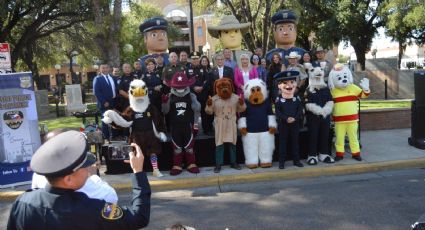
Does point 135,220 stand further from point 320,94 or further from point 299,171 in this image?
point 320,94

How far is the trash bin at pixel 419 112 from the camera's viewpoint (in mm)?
8570

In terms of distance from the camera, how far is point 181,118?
7477mm

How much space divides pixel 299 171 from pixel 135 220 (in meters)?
5.50

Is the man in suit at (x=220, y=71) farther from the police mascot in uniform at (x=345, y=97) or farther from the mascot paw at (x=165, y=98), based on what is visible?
the police mascot in uniform at (x=345, y=97)

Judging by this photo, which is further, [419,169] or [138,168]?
[419,169]

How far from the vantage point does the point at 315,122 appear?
25.5 ft

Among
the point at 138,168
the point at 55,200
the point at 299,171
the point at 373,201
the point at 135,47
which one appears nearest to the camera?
the point at 55,200

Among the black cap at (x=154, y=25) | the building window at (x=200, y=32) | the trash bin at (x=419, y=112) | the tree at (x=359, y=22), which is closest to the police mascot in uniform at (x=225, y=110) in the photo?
the black cap at (x=154, y=25)

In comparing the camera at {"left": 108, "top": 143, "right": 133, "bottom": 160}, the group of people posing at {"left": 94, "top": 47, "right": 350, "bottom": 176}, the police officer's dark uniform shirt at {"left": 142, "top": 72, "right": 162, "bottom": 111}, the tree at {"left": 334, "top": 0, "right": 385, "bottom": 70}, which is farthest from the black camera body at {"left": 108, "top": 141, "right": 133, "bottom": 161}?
the tree at {"left": 334, "top": 0, "right": 385, "bottom": 70}

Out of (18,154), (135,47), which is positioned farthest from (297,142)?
(135,47)

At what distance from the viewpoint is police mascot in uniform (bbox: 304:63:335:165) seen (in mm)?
7680

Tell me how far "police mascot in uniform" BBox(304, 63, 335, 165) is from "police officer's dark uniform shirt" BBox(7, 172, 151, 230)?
5.94 metres

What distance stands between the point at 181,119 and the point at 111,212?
5.32 metres

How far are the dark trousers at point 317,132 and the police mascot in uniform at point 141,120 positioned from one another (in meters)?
2.67
